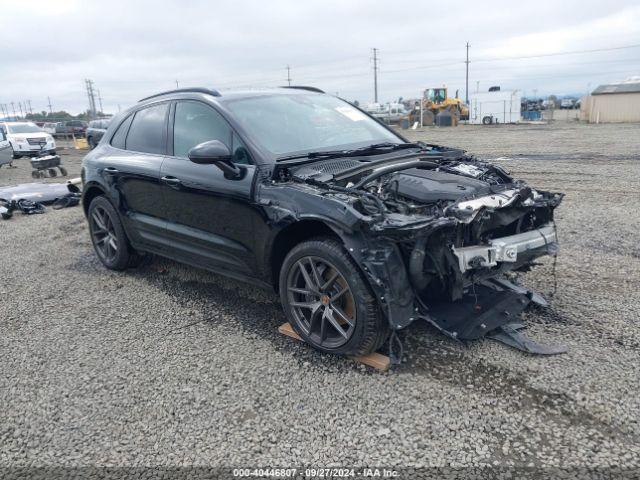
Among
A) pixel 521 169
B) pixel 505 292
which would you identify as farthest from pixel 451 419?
pixel 521 169

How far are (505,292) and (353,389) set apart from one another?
4.90ft

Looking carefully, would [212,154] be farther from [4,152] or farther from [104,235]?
[4,152]

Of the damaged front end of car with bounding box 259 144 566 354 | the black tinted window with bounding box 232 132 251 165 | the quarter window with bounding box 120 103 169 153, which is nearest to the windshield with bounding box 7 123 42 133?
the quarter window with bounding box 120 103 169 153

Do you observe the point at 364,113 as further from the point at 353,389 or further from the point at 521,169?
the point at 521,169

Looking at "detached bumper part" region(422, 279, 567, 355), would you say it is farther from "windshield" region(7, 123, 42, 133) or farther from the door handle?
"windshield" region(7, 123, 42, 133)

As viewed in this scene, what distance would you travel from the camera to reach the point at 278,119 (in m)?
4.31

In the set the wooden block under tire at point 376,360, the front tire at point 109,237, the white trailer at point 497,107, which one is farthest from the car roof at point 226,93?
the white trailer at point 497,107

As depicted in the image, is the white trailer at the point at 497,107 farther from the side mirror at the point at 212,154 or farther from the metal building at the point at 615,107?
the side mirror at the point at 212,154

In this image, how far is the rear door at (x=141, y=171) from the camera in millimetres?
4797

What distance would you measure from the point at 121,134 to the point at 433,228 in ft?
12.5

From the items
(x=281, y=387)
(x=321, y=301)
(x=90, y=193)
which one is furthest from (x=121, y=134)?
(x=281, y=387)

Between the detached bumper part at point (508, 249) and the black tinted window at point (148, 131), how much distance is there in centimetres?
296

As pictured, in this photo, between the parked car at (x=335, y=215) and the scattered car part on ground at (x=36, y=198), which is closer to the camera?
the parked car at (x=335, y=215)

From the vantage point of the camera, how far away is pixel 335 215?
10.6ft
